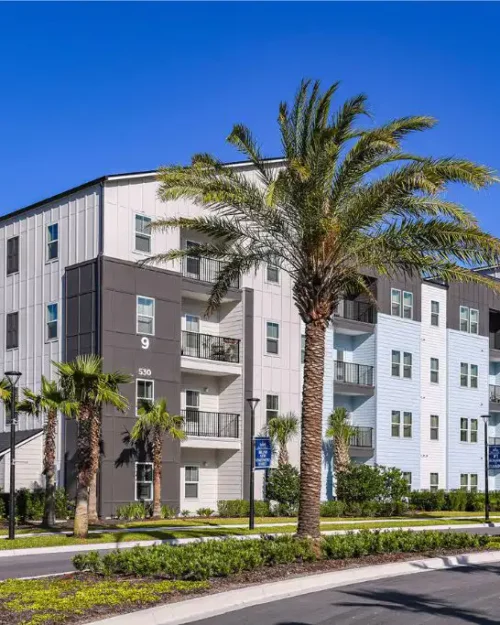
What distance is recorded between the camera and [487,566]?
67.4 feet

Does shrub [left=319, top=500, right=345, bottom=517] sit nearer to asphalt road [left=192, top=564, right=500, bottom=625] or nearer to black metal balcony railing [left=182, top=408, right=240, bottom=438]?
black metal balcony railing [left=182, top=408, right=240, bottom=438]

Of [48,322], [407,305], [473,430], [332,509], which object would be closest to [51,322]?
[48,322]

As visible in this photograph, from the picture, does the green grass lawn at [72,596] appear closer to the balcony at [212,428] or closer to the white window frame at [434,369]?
the balcony at [212,428]

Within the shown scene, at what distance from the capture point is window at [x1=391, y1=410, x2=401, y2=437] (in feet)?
158

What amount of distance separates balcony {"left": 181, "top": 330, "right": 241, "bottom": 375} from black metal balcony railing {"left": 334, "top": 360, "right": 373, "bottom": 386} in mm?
7477

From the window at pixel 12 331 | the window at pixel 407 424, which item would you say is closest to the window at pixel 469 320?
the window at pixel 407 424

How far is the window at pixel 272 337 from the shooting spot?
1635 inches

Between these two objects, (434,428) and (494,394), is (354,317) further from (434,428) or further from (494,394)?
(494,394)

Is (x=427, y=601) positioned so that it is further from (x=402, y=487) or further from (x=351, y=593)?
(x=402, y=487)

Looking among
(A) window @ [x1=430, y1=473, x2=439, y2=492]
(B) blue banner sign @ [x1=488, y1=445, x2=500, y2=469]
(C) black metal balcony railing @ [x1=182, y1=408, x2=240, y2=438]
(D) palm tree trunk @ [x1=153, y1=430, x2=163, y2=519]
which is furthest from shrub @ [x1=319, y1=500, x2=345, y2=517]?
(A) window @ [x1=430, y1=473, x2=439, y2=492]

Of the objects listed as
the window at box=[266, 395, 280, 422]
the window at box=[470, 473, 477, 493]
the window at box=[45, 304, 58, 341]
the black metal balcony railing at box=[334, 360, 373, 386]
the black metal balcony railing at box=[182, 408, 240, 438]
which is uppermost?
the window at box=[45, 304, 58, 341]

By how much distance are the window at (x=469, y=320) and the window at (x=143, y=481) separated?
24.0 m

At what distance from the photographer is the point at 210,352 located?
40062 millimetres

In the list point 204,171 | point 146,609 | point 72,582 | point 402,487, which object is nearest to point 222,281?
point 204,171
